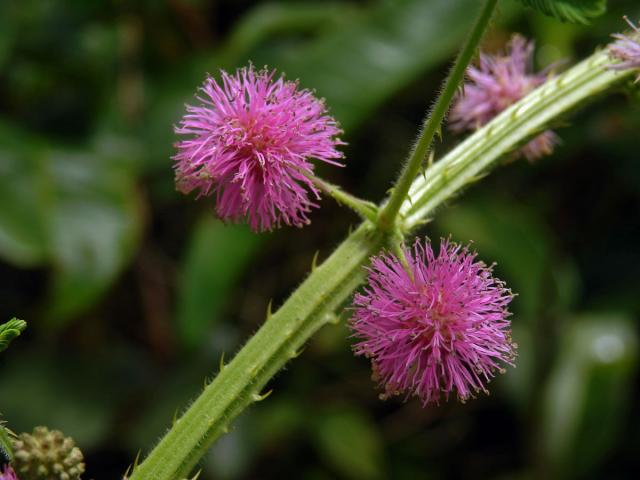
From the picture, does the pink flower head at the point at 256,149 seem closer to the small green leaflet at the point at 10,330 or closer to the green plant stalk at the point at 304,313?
the green plant stalk at the point at 304,313

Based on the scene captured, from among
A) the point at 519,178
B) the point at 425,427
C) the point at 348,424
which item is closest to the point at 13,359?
the point at 348,424

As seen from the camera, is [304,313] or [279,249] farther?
[279,249]

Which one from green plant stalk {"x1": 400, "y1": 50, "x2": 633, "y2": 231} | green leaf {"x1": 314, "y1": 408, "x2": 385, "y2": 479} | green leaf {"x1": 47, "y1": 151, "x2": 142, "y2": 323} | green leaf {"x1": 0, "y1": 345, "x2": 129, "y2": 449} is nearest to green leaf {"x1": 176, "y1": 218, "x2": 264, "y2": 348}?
green leaf {"x1": 47, "y1": 151, "x2": 142, "y2": 323}

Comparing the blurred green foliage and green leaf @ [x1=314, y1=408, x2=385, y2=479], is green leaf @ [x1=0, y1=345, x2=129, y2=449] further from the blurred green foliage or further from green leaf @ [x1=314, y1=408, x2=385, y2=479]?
green leaf @ [x1=314, y1=408, x2=385, y2=479]

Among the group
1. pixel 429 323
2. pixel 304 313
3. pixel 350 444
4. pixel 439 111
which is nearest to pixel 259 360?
pixel 304 313

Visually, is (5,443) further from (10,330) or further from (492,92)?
(492,92)

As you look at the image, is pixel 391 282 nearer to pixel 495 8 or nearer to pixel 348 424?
pixel 495 8
